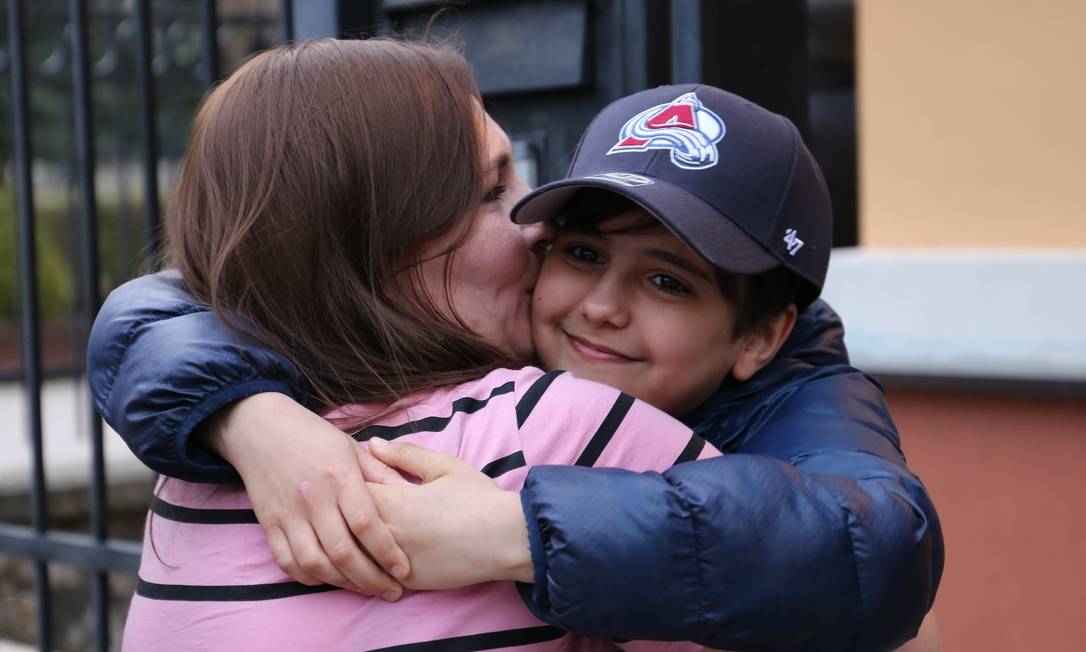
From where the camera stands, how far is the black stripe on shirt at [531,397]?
139 cm

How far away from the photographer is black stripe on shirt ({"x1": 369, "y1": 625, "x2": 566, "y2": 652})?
51.8 inches

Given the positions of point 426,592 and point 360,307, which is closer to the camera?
point 426,592

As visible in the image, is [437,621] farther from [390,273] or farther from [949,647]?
[949,647]

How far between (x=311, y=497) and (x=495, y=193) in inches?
21.2

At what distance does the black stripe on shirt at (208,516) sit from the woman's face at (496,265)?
1.18 feet

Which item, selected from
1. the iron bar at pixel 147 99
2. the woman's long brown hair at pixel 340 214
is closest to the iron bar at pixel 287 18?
the iron bar at pixel 147 99

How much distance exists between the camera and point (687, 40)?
6.18 ft

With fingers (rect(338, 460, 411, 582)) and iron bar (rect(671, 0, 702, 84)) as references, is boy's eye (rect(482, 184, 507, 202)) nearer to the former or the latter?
iron bar (rect(671, 0, 702, 84))

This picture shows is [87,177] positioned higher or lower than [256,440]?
higher

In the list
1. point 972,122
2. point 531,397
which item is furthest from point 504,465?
point 972,122

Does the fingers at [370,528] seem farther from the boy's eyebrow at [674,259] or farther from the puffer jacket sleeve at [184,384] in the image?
the boy's eyebrow at [674,259]

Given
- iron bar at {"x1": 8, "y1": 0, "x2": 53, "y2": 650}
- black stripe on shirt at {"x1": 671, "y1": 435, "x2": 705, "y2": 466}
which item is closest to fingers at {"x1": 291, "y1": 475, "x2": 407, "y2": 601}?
black stripe on shirt at {"x1": 671, "y1": 435, "x2": 705, "y2": 466}

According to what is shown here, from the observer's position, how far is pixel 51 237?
9.24 meters

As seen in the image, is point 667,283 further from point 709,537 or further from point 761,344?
point 709,537
